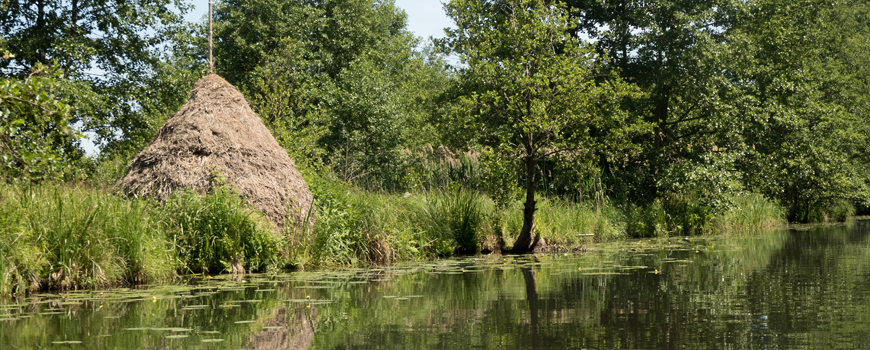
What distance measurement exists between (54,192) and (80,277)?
5.44 feet

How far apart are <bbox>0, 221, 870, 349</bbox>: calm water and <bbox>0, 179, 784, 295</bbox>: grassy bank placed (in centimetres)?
74

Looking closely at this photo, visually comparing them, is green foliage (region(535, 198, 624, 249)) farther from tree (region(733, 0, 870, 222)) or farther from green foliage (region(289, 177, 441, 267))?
tree (region(733, 0, 870, 222))

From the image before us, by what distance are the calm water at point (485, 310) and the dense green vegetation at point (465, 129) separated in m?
1.37

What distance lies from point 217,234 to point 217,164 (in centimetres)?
157

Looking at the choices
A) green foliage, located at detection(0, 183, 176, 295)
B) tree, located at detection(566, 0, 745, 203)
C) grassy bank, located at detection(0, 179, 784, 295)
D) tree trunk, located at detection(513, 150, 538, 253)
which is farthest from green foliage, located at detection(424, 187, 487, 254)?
tree, located at detection(566, 0, 745, 203)

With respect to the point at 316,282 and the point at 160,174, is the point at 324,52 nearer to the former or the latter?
the point at 160,174

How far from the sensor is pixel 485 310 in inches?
244

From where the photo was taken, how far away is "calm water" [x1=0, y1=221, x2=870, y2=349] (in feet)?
15.6

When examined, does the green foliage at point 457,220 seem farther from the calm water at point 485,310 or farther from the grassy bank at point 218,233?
the calm water at point 485,310

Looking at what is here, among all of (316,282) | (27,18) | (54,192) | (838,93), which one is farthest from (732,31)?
(27,18)

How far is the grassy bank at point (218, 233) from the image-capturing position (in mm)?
8328

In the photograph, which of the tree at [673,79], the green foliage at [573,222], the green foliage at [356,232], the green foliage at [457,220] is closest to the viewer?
the green foliage at [356,232]

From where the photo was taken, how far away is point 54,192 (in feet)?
31.0

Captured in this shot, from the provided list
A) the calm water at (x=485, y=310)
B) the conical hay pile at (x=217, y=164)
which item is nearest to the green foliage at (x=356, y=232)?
the conical hay pile at (x=217, y=164)
